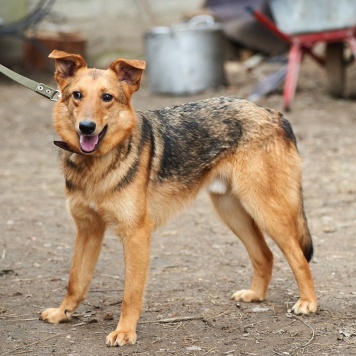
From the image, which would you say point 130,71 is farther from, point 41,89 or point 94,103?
point 41,89

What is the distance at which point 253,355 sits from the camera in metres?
4.39

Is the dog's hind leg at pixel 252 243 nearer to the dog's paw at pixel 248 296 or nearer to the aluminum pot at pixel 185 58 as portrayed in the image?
the dog's paw at pixel 248 296

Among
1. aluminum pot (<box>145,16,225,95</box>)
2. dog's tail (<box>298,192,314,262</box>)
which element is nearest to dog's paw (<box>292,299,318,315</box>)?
dog's tail (<box>298,192,314,262</box>)

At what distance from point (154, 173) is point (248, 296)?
1113 mm

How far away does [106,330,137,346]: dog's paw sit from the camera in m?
4.53

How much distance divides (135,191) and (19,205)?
3.33m

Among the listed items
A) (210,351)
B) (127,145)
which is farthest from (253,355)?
(127,145)

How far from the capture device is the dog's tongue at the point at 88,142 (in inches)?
174

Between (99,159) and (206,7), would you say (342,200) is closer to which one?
(99,159)

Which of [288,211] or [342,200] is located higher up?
[288,211]

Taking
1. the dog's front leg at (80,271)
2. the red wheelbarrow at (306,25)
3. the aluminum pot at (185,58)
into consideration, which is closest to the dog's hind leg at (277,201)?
the dog's front leg at (80,271)

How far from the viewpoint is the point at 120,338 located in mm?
4531

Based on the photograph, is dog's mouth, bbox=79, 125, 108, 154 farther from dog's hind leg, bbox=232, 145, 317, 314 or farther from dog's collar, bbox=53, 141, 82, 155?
dog's hind leg, bbox=232, 145, 317, 314

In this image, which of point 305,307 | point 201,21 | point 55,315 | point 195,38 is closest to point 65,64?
point 55,315
